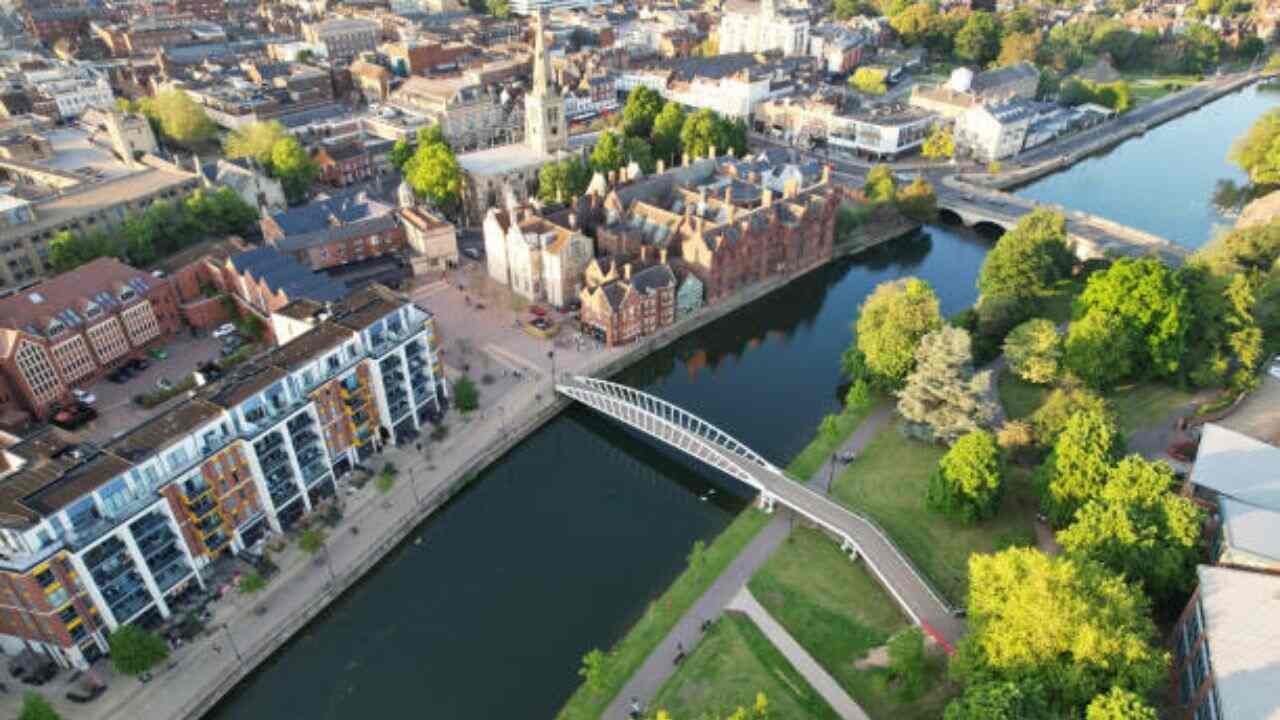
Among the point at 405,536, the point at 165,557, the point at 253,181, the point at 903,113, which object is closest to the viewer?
the point at 165,557

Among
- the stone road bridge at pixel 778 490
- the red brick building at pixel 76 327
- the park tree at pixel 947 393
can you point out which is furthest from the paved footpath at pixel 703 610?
the red brick building at pixel 76 327

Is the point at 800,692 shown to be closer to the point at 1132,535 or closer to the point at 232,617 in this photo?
the point at 1132,535

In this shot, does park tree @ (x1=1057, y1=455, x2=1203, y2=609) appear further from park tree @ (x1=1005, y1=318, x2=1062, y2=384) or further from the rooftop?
park tree @ (x1=1005, y1=318, x2=1062, y2=384)

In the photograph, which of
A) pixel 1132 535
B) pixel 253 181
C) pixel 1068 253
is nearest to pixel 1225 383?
pixel 1068 253

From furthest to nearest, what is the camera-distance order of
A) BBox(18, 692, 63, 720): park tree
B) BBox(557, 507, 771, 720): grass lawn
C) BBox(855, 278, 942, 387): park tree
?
1. BBox(855, 278, 942, 387): park tree
2. BBox(557, 507, 771, 720): grass lawn
3. BBox(18, 692, 63, 720): park tree

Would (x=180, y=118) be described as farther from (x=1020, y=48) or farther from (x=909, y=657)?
(x=1020, y=48)

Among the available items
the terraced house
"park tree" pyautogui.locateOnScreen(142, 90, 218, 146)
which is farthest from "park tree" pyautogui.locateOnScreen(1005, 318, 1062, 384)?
"park tree" pyautogui.locateOnScreen(142, 90, 218, 146)
